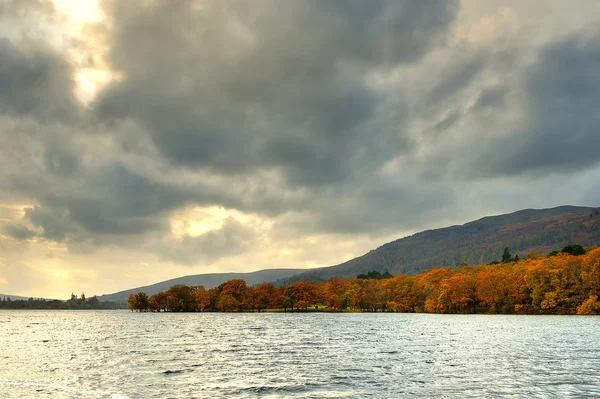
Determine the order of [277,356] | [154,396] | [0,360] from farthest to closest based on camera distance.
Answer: [277,356] → [0,360] → [154,396]

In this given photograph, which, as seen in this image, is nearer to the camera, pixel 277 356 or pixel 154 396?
pixel 154 396

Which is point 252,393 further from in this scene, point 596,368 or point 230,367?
point 596,368

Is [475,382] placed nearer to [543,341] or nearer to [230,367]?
[230,367]

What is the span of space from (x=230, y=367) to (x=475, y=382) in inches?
1026

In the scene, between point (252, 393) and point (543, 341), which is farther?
point (543, 341)

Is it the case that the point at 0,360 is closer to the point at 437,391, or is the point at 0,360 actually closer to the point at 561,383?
the point at 437,391

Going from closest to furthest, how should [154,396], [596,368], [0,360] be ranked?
[154,396]
[596,368]
[0,360]

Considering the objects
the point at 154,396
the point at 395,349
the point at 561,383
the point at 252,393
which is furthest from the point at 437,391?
the point at 395,349

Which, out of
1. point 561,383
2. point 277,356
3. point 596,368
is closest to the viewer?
point 561,383

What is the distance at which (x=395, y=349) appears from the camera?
2896 inches

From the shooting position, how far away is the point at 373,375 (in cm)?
4725

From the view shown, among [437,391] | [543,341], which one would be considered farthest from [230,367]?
[543,341]

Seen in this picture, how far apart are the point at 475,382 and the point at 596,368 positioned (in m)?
18.1

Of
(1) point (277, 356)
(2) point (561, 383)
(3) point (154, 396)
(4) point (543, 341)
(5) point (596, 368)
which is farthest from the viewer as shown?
(4) point (543, 341)
